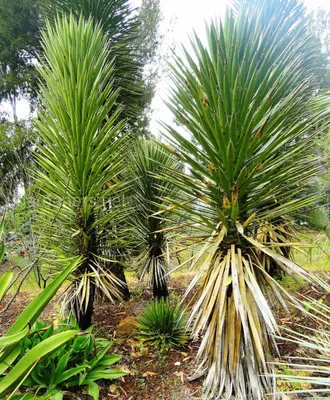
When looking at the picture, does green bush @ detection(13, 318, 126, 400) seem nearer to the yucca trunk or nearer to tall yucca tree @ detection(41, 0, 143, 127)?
the yucca trunk

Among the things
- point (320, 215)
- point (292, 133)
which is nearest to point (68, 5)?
point (292, 133)

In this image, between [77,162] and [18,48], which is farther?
[18,48]

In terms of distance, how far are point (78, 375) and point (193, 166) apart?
2039mm

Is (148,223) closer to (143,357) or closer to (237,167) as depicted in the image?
(143,357)

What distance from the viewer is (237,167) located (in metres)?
2.37

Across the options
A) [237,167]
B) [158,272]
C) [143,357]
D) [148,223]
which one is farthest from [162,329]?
[237,167]

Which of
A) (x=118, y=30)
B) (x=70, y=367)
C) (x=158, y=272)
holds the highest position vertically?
(x=118, y=30)

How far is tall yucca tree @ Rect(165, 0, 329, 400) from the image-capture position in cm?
226

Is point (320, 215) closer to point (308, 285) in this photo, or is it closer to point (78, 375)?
point (308, 285)

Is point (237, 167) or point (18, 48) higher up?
point (18, 48)

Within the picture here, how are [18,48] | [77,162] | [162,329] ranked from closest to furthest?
[77,162]
[162,329]
[18,48]

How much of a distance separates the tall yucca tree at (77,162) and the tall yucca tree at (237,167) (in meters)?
0.83

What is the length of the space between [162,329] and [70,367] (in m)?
1.06

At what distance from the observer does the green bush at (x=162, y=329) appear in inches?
122
